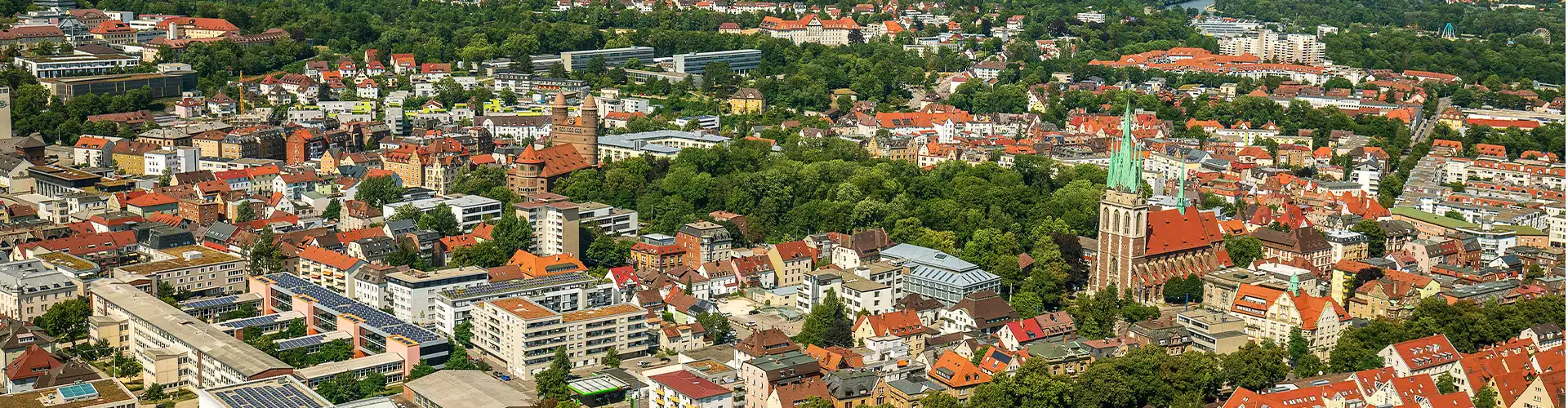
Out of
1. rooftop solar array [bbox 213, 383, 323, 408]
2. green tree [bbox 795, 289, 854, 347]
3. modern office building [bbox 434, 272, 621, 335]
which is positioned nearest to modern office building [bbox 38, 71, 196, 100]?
modern office building [bbox 434, 272, 621, 335]

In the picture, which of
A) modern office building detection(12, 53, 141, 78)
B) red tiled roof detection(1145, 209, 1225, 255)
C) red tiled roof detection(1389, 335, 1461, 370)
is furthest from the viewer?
modern office building detection(12, 53, 141, 78)

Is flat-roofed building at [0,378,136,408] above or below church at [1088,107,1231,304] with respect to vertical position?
below

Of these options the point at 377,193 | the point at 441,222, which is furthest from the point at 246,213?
the point at 441,222

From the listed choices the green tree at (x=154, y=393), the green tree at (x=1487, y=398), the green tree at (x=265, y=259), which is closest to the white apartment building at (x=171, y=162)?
the green tree at (x=265, y=259)

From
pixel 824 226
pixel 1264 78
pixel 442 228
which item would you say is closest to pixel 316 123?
pixel 442 228

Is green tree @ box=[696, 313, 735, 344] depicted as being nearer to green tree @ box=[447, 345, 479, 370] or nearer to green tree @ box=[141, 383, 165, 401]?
green tree @ box=[447, 345, 479, 370]

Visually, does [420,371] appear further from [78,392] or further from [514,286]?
[78,392]
